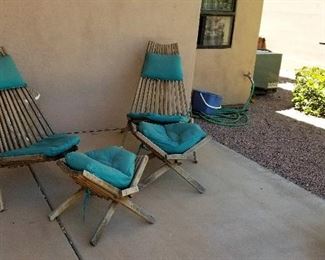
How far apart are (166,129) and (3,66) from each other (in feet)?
4.70

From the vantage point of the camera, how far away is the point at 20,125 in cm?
313

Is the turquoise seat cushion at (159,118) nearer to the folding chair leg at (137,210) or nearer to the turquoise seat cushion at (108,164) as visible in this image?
the turquoise seat cushion at (108,164)

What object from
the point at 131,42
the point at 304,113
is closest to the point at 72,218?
the point at 131,42

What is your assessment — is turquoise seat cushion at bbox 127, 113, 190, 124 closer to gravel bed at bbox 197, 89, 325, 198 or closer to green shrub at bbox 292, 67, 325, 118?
gravel bed at bbox 197, 89, 325, 198

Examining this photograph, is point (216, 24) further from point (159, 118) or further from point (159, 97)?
point (159, 118)

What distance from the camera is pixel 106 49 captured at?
398cm

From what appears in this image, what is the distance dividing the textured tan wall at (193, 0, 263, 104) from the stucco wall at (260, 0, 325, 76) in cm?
290

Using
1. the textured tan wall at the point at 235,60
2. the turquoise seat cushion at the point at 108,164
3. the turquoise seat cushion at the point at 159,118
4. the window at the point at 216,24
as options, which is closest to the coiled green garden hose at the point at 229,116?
the textured tan wall at the point at 235,60

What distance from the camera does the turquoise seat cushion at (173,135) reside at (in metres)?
3.01

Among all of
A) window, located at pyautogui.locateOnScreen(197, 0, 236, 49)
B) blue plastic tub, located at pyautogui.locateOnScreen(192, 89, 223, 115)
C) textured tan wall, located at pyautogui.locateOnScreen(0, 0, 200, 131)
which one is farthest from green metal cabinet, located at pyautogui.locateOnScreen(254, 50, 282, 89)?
textured tan wall, located at pyautogui.locateOnScreen(0, 0, 200, 131)

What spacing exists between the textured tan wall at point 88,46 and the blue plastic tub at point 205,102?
0.52 metres

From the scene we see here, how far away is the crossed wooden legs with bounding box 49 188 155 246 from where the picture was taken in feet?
7.90

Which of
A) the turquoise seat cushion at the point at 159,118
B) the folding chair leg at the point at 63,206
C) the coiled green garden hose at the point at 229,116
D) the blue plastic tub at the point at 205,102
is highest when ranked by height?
the turquoise seat cushion at the point at 159,118

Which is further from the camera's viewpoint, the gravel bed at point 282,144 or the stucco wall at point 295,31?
the stucco wall at point 295,31
